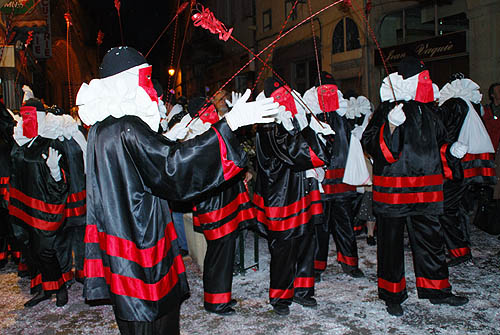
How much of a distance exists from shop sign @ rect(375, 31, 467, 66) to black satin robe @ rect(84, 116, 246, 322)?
28.1 ft

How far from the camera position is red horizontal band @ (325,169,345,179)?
527cm

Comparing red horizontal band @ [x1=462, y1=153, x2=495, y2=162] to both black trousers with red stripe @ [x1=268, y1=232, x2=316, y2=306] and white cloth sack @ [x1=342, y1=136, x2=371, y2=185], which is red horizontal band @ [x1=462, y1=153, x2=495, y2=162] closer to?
white cloth sack @ [x1=342, y1=136, x2=371, y2=185]

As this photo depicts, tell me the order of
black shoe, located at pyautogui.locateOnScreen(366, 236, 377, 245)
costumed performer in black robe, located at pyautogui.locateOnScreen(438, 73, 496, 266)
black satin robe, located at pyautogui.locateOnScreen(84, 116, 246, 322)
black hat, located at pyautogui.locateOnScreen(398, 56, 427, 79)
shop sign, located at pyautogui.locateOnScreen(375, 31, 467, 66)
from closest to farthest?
black satin robe, located at pyautogui.locateOnScreen(84, 116, 246, 322), black hat, located at pyautogui.locateOnScreen(398, 56, 427, 79), costumed performer in black robe, located at pyautogui.locateOnScreen(438, 73, 496, 266), black shoe, located at pyautogui.locateOnScreen(366, 236, 377, 245), shop sign, located at pyautogui.locateOnScreen(375, 31, 467, 66)

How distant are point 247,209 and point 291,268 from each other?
0.79 metres

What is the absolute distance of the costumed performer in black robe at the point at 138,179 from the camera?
7.66 ft

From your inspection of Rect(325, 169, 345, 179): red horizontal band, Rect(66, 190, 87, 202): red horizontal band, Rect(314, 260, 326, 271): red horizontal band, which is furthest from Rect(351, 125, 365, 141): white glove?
Rect(66, 190, 87, 202): red horizontal band

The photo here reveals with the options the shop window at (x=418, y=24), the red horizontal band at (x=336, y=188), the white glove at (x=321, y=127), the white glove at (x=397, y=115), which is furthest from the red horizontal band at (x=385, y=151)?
the shop window at (x=418, y=24)

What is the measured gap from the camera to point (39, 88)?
18375 millimetres

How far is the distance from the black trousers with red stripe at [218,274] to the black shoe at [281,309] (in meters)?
0.48

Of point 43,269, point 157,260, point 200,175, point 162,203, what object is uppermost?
point 200,175

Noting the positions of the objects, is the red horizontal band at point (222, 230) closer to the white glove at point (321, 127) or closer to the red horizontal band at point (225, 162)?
the white glove at point (321, 127)

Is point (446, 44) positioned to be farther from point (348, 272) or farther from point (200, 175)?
point (200, 175)

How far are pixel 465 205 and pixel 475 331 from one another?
300 cm

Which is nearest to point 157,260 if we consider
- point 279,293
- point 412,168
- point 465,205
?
point 279,293
